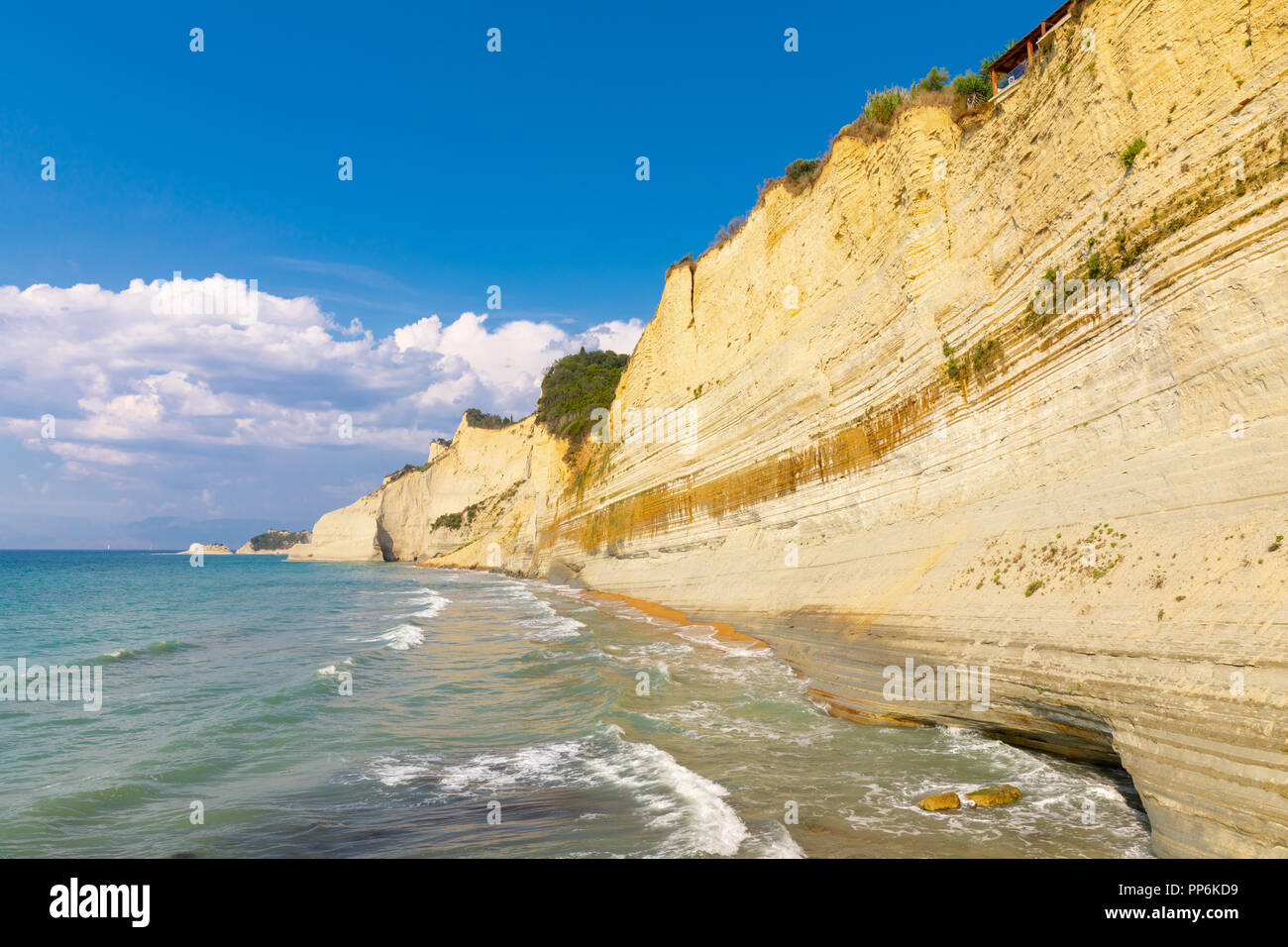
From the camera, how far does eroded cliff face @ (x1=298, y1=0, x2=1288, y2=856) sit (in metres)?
6.27

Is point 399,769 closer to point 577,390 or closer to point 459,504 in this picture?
point 577,390

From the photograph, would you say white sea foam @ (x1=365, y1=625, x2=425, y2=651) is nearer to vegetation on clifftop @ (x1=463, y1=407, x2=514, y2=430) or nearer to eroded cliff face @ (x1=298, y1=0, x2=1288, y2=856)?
eroded cliff face @ (x1=298, y1=0, x2=1288, y2=856)

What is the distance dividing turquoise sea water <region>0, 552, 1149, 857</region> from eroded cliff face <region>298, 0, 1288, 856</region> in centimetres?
112

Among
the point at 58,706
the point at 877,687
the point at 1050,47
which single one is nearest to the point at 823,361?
the point at 1050,47

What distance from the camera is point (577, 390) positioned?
52719 mm

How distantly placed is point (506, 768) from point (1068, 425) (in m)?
9.44

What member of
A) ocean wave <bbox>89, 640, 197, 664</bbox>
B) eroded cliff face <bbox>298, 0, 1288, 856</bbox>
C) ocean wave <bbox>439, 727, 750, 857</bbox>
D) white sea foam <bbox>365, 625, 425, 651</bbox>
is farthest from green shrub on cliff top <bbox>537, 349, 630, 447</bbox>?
ocean wave <bbox>439, 727, 750, 857</bbox>

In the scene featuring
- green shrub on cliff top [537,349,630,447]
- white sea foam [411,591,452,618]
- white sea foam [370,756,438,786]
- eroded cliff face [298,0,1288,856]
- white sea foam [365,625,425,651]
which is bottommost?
white sea foam [411,591,452,618]

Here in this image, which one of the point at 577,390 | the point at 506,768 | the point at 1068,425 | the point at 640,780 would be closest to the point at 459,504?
the point at 577,390

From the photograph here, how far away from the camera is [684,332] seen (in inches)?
1176

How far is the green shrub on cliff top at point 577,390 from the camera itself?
1837 inches

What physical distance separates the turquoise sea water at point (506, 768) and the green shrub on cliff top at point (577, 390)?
2963 cm

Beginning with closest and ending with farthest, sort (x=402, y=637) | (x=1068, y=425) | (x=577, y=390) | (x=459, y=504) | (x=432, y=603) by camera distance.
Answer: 1. (x=1068, y=425)
2. (x=402, y=637)
3. (x=432, y=603)
4. (x=577, y=390)
5. (x=459, y=504)
